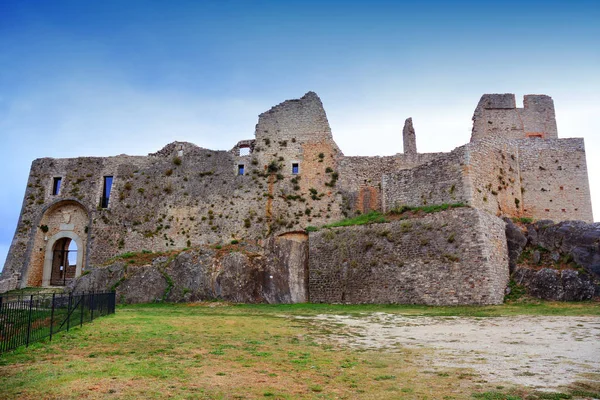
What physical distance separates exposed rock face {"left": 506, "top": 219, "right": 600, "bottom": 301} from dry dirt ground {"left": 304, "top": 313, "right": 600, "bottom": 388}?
5.29 m

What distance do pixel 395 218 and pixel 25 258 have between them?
29142 mm

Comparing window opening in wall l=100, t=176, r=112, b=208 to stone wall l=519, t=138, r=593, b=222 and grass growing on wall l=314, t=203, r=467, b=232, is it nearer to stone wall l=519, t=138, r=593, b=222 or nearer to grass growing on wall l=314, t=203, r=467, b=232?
grass growing on wall l=314, t=203, r=467, b=232

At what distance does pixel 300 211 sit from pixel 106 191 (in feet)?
55.2

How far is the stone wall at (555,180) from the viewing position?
2711 cm

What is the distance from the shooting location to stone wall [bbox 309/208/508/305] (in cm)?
2053

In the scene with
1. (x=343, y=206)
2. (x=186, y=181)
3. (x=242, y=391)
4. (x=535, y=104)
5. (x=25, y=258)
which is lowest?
(x=242, y=391)

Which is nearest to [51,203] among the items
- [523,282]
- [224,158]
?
[224,158]

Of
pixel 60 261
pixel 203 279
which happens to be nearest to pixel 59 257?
pixel 60 261

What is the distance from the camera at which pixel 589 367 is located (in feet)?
25.7

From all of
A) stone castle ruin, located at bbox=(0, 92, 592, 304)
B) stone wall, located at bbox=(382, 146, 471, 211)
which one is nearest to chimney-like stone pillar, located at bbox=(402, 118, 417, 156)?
stone castle ruin, located at bbox=(0, 92, 592, 304)

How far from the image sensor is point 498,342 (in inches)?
420

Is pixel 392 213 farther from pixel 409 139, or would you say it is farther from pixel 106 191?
pixel 106 191

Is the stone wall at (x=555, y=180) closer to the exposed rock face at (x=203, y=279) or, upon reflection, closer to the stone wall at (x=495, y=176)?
the stone wall at (x=495, y=176)

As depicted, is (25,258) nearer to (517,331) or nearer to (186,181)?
(186,181)
